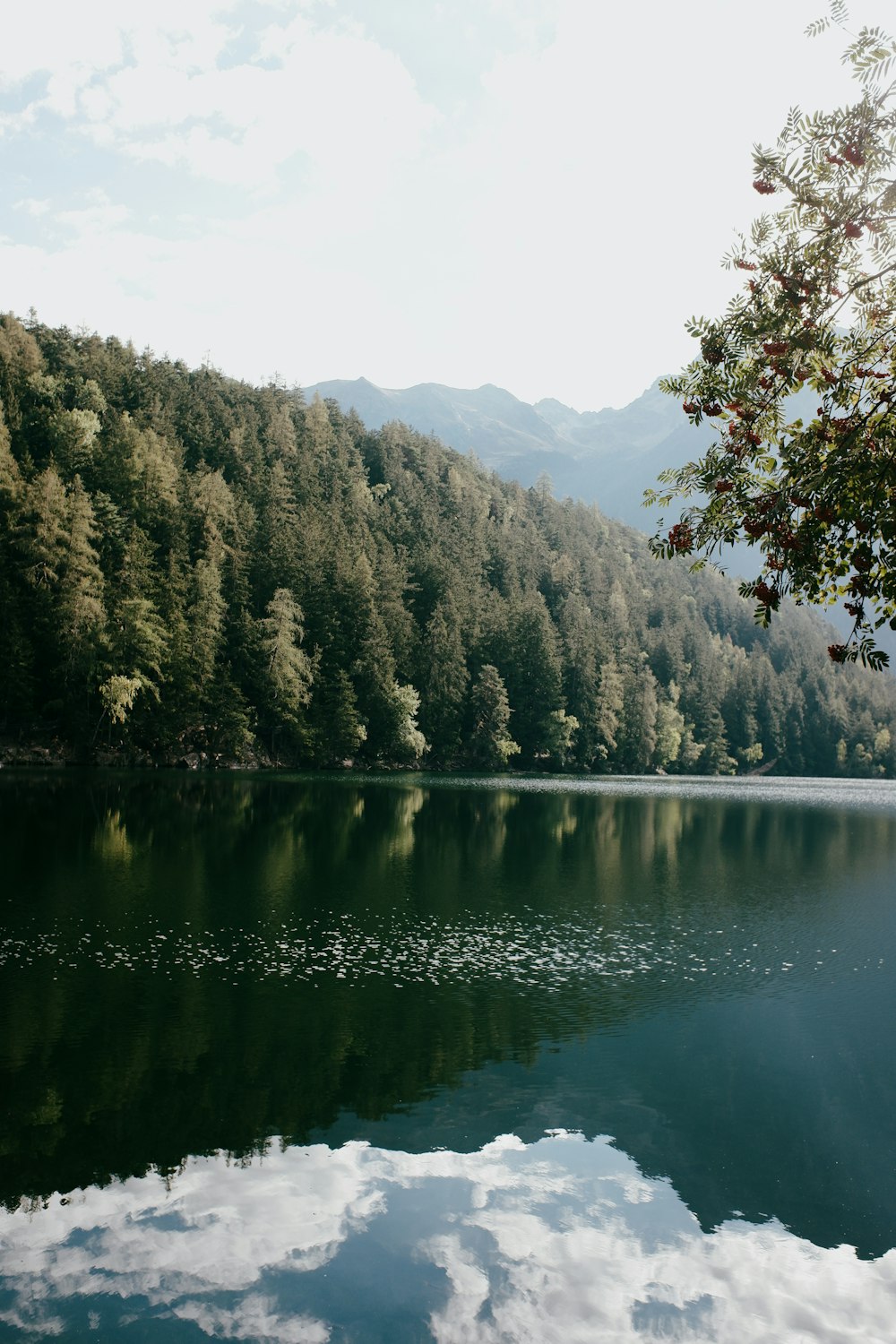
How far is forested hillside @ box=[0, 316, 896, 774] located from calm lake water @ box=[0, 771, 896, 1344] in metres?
48.1

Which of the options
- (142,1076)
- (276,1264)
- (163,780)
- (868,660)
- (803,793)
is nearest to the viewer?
(868,660)

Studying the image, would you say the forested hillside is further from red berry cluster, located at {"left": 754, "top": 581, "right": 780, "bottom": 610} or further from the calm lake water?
red berry cluster, located at {"left": 754, "top": 581, "right": 780, "bottom": 610}

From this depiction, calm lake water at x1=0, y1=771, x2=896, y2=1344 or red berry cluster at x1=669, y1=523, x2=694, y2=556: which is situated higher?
red berry cluster at x1=669, y1=523, x2=694, y2=556

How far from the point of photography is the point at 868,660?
941 cm

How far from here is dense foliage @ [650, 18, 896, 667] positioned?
8.88 meters

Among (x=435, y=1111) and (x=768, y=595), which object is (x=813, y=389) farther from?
(x=435, y=1111)

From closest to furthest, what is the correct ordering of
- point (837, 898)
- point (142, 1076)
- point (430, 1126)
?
point (430, 1126)
point (142, 1076)
point (837, 898)

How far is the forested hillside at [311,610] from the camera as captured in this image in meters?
77.9

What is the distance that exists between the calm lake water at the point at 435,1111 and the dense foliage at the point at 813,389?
7465 mm

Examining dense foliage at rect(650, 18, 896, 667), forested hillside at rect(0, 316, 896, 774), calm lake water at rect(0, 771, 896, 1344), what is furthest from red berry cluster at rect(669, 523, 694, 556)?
forested hillside at rect(0, 316, 896, 774)

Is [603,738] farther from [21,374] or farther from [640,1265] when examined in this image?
[640,1265]

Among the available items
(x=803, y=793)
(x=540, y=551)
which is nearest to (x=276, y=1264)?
(x=803, y=793)

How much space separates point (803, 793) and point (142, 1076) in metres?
101

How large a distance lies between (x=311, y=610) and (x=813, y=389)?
9767 cm
